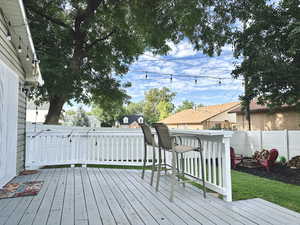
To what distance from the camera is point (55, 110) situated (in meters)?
8.21

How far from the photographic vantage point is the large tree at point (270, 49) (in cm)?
667

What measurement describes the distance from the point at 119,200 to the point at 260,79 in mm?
6732

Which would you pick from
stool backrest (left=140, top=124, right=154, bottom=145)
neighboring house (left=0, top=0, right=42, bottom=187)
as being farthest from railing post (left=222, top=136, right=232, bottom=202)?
neighboring house (left=0, top=0, right=42, bottom=187)

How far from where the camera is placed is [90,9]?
26.4 feet

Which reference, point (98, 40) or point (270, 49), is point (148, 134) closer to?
point (270, 49)

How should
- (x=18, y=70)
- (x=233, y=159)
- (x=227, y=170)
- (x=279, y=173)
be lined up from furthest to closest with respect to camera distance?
(x=233, y=159), (x=279, y=173), (x=18, y=70), (x=227, y=170)

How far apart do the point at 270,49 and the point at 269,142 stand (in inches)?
137

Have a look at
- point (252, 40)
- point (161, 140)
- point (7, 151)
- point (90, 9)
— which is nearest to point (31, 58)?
point (7, 151)

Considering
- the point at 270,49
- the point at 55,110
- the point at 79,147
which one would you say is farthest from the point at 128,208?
the point at 270,49

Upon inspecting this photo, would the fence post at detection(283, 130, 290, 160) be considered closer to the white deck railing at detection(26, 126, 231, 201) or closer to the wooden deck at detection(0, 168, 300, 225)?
the white deck railing at detection(26, 126, 231, 201)

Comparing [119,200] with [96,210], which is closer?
[96,210]

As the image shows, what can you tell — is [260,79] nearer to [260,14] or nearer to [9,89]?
[260,14]

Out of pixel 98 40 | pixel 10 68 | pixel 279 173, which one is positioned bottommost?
pixel 279 173

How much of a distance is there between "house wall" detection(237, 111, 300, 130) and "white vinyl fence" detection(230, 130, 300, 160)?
2829mm
